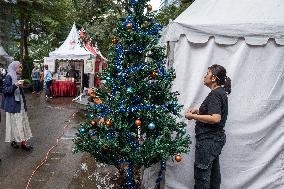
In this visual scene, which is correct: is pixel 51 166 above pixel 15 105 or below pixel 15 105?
below

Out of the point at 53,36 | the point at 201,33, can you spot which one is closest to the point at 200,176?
the point at 201,33

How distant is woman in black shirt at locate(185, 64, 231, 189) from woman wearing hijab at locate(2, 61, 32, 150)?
13.6 ft

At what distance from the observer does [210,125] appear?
459 centimetres

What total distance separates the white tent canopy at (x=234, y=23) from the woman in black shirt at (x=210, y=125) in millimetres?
815

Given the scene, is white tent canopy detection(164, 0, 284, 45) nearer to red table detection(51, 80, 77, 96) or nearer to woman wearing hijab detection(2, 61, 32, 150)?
woman wearing hijab detection(2, 61, 32, 150)

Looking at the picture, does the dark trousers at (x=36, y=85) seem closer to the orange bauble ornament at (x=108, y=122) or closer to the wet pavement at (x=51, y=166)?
the wet pavement at (x=51, y=166)

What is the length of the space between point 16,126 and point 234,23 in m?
4.93

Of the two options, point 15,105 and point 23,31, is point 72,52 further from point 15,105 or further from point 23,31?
point 15,105

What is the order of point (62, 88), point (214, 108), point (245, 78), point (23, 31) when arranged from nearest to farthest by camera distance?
point (214, 108) → point (245, 78) → point (62, 88) → point (23, 31)

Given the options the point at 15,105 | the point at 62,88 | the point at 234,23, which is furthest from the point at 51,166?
the point at 62,88

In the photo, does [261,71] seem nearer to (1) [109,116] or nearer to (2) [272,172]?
(2) [272,172]

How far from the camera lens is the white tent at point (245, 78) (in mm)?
5133

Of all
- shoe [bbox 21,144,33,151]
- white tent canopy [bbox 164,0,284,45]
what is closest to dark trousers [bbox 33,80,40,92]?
shoe [bbox 21,144,33,151]

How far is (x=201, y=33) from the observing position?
529 cm
